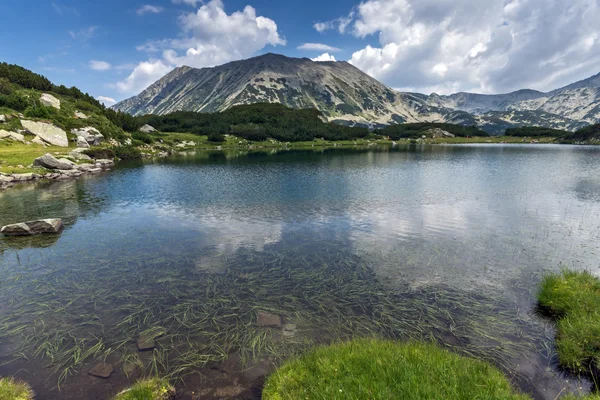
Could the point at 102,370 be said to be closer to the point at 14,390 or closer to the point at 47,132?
the point at 14,390

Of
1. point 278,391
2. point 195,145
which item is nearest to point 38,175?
point 278,391

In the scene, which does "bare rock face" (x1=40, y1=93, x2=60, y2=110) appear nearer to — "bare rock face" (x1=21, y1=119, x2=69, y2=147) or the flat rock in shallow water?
"bare rock face" (x1=21, y1=119, x2=69, y2=147)

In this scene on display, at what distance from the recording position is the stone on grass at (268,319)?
1552 centimetres

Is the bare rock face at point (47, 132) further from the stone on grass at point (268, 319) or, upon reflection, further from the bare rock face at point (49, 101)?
the stone on grass at point (268, 319)

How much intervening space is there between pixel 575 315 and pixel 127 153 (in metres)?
136

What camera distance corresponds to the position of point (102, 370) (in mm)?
12328

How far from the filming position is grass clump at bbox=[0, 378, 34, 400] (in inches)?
404

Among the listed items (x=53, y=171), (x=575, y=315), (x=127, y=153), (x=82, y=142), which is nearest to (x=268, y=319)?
(x=575, y=315)

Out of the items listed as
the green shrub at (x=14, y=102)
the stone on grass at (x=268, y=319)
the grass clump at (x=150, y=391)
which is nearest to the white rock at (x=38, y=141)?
the green shrub at (x=14, y=102)

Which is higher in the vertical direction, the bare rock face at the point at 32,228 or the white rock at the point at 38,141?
the white rock at the point at 38,141

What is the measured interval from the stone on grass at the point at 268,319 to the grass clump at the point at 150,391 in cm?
535

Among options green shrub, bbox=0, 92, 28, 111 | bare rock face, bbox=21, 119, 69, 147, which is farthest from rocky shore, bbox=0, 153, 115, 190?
green shrub, bbox=0, 92, 28, 111

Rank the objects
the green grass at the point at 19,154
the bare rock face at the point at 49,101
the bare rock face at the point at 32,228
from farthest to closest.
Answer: the bare rock face at the point at 49,101 < the green grass at the point at 19,154 < the bare rock face at the point at 32,228

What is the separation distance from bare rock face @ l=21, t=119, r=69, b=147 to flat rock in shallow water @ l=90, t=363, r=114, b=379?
11007 cm
